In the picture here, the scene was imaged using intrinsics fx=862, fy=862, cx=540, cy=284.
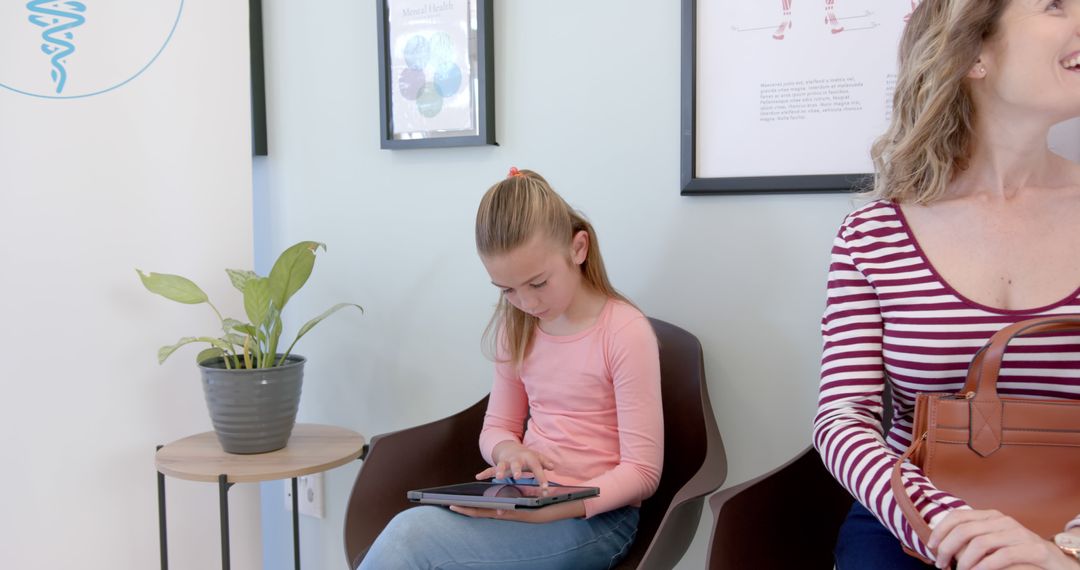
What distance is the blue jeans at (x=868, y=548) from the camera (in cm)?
114

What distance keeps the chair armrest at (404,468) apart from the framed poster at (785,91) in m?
0.67

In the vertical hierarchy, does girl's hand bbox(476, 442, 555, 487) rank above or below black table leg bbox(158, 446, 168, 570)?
above

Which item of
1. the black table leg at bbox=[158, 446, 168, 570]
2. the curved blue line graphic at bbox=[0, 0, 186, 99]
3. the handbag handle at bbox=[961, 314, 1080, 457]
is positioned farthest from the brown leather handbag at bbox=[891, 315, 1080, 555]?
the curved blue line graphic at bbox=[0, 0, 186, 99]

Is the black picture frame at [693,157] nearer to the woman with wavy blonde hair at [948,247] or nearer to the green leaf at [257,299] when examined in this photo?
the woman with wavy blonde hair at [948,247]

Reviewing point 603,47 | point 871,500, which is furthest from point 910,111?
point 603,47

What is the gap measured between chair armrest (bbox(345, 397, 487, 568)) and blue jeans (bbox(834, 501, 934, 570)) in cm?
76

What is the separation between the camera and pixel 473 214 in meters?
2.01

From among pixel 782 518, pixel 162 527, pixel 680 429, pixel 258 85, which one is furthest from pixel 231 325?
pixel 782 518

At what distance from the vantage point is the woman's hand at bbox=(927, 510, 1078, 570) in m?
0.92

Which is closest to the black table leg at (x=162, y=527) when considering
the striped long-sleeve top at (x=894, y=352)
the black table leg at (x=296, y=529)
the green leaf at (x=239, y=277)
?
the black table leg at (x=296, y=529)

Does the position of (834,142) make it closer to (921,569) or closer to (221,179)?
(921,569)

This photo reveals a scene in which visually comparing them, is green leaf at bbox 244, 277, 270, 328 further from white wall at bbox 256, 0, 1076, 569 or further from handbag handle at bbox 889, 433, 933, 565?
handbag handle at bbox 889, 433, 933, 565

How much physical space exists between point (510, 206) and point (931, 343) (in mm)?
696

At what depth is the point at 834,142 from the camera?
1.59 metres
